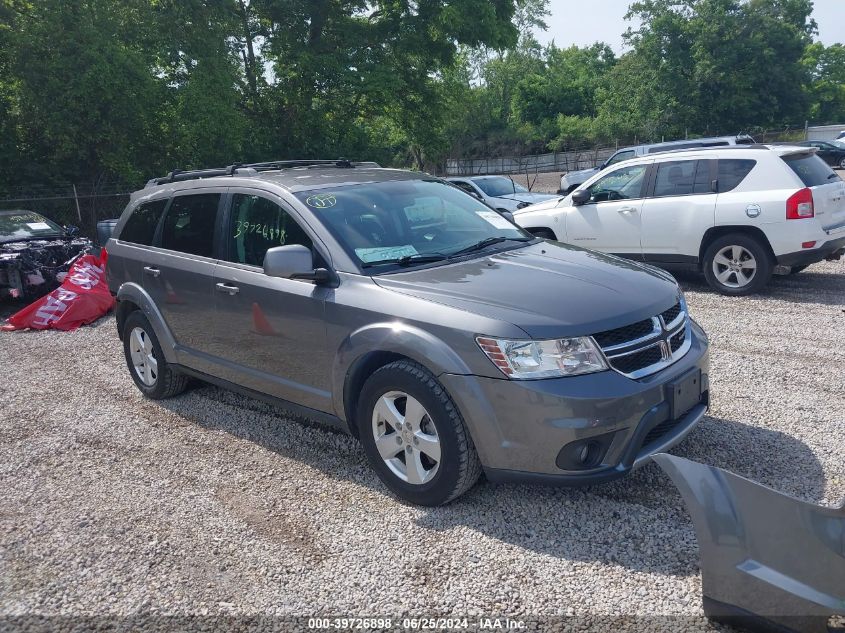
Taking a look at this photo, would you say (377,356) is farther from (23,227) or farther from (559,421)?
(23,227)

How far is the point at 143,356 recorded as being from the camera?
233 inches

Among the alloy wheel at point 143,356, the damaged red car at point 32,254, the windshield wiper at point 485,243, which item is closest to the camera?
the windshield wiper at point 485,243

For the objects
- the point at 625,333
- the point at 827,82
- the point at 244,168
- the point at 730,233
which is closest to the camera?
the point at 625,333

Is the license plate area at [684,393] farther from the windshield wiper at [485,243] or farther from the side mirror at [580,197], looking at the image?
the side mirror at [580,197]

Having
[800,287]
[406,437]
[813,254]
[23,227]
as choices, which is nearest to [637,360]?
[406,437]

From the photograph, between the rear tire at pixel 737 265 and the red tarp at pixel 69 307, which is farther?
the red tarp at pixel 69 307

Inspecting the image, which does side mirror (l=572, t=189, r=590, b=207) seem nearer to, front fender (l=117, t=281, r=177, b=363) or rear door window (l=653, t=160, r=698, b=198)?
rear door window (l=653, t=160, r=698, b=198)

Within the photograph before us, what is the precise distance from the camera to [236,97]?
→ 67.9ft

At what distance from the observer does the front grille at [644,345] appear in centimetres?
351

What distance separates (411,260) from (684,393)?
1682mm

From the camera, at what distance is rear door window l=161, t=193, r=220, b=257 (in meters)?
5.05

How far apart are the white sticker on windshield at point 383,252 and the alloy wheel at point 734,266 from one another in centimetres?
563

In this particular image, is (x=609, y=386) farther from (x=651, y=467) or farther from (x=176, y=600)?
(x=176, y=600)

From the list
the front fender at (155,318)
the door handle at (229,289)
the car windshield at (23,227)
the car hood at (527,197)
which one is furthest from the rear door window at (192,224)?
the car hood at (527,197)
